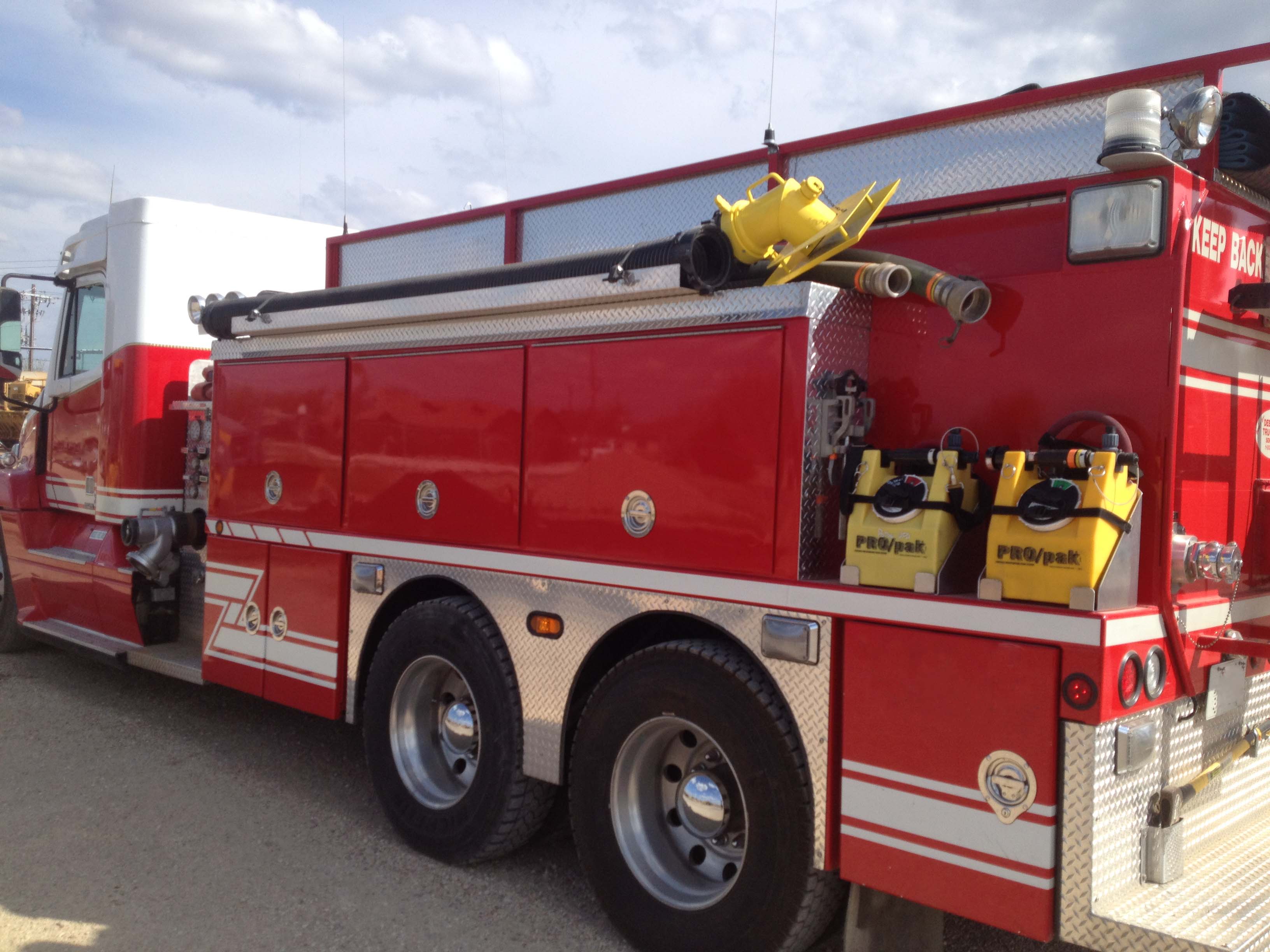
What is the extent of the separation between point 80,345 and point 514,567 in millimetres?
4719

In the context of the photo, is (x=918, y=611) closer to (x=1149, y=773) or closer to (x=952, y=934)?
(x=1149, y=773)

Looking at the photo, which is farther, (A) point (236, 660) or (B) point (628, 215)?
(A) point (236, 660)

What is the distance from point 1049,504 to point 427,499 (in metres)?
2.58

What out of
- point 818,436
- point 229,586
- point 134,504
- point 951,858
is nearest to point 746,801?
point 951,858

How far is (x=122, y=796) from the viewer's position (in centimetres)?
504

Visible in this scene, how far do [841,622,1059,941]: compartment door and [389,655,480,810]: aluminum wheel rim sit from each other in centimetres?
200

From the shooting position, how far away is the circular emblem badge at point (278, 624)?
5117 mm

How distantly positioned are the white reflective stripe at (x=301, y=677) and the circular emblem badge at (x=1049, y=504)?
3.27m

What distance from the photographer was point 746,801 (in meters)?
3.22

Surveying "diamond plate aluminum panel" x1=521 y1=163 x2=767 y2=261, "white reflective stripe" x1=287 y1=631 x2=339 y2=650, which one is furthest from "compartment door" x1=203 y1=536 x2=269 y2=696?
"diamond plate aluminum panel" x1=521 y1=163 x2=767 y2=261

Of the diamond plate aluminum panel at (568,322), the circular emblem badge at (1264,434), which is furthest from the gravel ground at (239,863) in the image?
the diamond plate aluminum panel at (568,322)

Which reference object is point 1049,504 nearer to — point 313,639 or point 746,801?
point 746,801

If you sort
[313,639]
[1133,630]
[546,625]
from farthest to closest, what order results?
[313,639] < [546,625] < [1133,630]

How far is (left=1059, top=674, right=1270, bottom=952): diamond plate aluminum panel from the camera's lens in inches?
102
